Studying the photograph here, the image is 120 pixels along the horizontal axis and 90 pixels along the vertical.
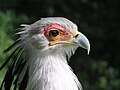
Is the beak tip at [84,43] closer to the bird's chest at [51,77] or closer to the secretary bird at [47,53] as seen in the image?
the secretary bird at [47,53]

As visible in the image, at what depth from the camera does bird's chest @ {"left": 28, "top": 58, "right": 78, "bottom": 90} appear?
12.4 ft

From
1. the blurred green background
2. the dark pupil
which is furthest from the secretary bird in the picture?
the blurred green background

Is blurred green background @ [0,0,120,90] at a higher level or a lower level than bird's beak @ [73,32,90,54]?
lower

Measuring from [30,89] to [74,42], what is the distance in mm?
567

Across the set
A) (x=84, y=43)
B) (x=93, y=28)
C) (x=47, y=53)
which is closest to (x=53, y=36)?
(x=47, y=53)

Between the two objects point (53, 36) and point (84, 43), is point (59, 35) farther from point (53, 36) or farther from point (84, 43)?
point (84, 43)

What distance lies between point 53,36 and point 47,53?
0.17 m

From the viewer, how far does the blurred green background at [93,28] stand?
8.39 metres

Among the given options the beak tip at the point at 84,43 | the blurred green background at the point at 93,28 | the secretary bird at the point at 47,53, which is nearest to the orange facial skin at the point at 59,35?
the secretary bird at the point at 47,53

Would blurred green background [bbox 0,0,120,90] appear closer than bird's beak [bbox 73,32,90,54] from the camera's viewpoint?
No

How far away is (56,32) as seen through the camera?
390 cm

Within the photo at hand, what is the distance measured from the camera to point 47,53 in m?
3.82

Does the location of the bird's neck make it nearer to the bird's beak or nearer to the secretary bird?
the secretary bird

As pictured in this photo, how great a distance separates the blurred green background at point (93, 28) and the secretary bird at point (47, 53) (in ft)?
13.8
